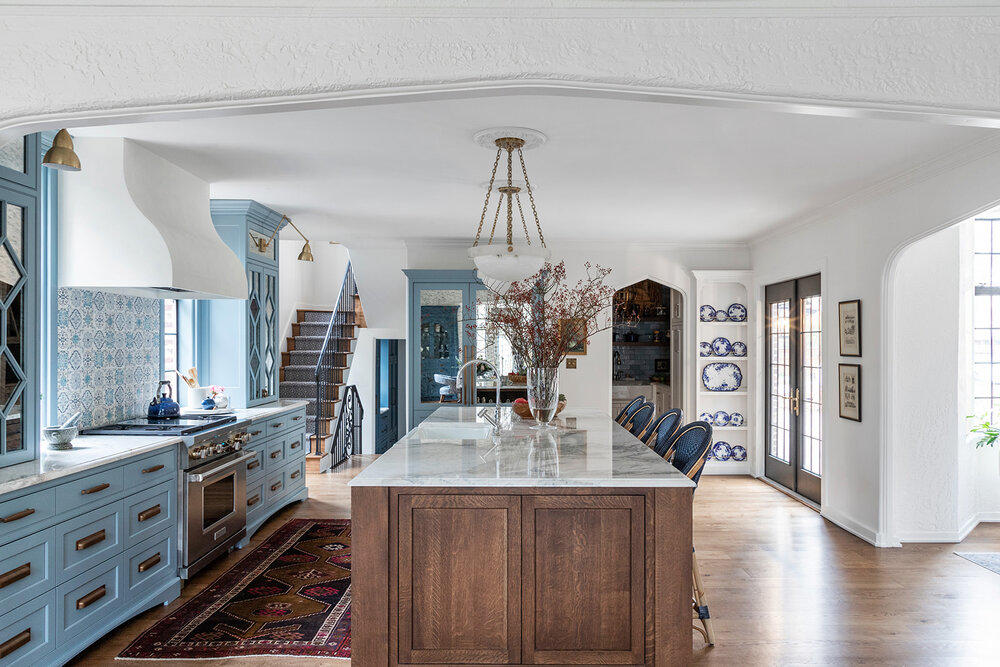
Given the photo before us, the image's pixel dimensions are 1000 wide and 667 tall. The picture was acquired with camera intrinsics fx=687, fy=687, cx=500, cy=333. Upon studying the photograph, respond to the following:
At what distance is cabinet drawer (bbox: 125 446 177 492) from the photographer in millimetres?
3295

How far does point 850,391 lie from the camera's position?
16.8 ft

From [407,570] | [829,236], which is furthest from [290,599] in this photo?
[829,236]

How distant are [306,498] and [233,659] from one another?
303 cm

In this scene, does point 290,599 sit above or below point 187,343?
below

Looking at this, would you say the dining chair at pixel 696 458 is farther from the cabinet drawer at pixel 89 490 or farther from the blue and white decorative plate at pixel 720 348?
the blue and white decorative plate at pixel 720 348

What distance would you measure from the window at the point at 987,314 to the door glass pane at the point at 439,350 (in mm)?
4466

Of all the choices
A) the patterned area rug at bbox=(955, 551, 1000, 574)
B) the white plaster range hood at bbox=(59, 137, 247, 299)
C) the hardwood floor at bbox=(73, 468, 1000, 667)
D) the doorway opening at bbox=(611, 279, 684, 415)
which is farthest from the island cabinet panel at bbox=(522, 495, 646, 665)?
the doorway opening at bbox=(611, 279, 684, 415)

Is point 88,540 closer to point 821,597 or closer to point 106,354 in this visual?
point 106,354

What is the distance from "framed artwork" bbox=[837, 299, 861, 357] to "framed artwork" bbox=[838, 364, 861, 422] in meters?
0.11

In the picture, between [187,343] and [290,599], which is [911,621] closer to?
[290,599]

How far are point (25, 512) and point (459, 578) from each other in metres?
1.65

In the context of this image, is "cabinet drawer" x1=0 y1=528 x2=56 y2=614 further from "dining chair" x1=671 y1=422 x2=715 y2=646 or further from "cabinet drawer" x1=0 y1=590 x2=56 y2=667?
"dining chair" x1=671 y1=422 x2=715 y2=646

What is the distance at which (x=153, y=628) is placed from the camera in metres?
3.31

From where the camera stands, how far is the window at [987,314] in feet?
17.3
